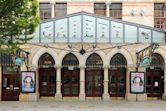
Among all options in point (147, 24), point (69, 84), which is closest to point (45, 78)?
point (69, 84)

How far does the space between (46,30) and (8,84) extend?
5.55 metres

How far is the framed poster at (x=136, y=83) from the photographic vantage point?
37.6 metres

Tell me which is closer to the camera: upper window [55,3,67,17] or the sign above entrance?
the sign above entrance

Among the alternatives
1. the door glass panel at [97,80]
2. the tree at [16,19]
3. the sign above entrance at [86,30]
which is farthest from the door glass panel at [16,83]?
the tree at [16,19]

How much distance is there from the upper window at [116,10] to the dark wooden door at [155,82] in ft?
21.4

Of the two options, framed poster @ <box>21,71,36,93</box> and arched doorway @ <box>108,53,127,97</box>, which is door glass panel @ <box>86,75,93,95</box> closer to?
arched doorway @ <box>108,53,127,97</box>

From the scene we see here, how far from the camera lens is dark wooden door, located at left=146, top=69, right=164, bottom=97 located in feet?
127

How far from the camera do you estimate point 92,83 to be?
38656 mm

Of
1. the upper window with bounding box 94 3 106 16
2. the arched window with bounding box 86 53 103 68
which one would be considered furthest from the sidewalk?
the upper window with bounding box 94 3 106 16

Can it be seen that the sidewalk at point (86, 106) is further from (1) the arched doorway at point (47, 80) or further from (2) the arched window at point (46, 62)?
(2) the arched window at point (46, 62)

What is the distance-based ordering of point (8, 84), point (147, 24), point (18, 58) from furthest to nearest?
point (147, 24) → point (8, 84) → point (18, 58)

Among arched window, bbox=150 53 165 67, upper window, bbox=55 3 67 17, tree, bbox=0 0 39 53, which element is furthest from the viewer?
upper window, bbox=55 3 67 17

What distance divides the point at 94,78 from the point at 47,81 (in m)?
3.97

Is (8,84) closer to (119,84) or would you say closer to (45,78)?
(45,78)
